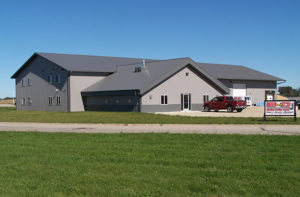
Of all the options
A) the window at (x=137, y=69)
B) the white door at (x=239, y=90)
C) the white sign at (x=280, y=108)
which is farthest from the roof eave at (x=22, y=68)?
the white sign at (x=280, y=108)

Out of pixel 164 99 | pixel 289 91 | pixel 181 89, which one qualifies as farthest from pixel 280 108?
pixel 289 91

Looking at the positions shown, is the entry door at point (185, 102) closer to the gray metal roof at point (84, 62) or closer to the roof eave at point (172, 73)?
the roof eave at point (172, 73)

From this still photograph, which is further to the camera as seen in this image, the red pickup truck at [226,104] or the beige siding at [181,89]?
the beige siding at [181,89]

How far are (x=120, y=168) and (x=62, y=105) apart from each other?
36278mm

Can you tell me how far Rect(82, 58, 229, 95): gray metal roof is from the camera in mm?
35438

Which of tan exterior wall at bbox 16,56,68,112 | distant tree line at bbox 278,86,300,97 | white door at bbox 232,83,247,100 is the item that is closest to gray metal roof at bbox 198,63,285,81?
white door at bbox 232,83,247,100

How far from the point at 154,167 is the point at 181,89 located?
30.8m

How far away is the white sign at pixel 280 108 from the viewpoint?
67.2 feet

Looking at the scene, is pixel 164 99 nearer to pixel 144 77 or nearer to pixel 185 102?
pixel 185 102

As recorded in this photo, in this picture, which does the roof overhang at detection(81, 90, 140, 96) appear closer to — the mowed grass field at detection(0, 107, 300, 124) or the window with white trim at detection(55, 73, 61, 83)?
the window with white trim at detection(55, 73, 61, 83)

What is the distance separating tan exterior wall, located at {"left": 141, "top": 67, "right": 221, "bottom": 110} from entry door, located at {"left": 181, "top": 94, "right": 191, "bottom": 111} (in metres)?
0.43

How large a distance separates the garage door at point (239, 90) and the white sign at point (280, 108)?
2897 centimetres

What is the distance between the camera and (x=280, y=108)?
2066cm

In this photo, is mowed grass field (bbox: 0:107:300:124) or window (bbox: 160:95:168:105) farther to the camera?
window (bbox: 160:95:168:105)
